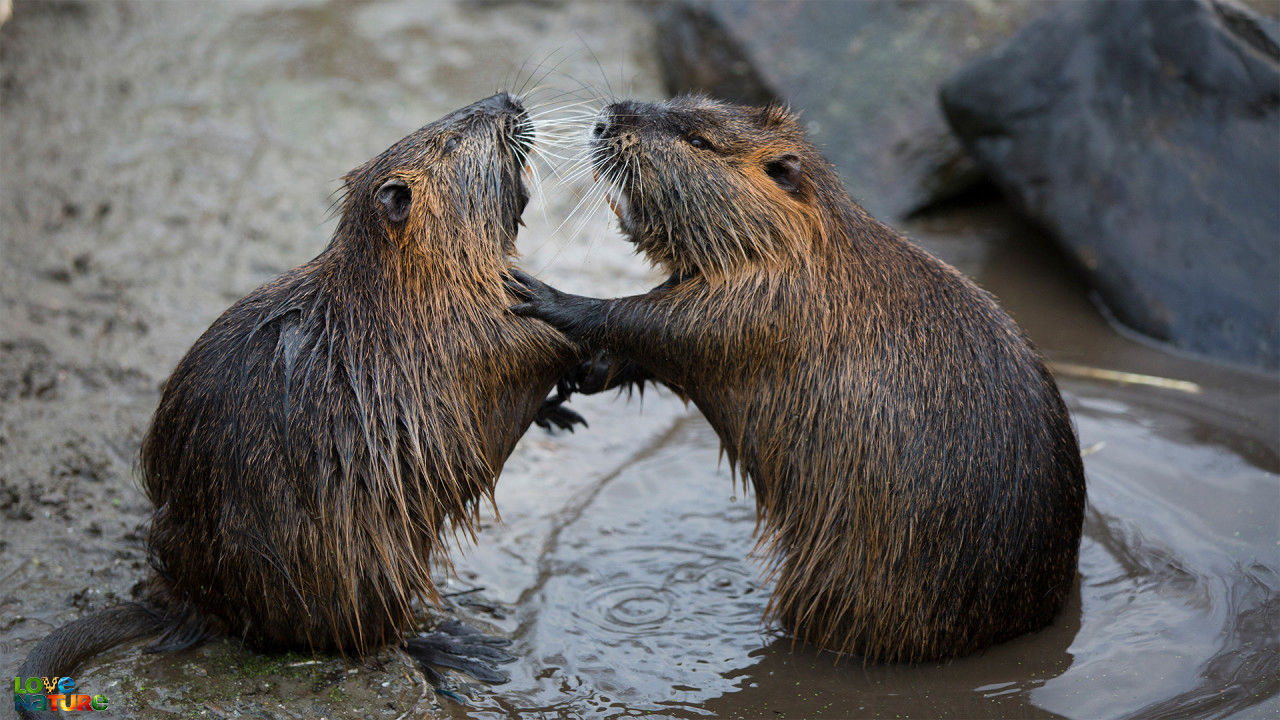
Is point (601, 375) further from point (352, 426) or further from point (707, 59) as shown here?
point (707, 59)

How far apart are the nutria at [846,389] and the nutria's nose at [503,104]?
356 millimetres

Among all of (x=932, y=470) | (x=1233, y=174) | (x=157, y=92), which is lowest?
(x=932, y=470)

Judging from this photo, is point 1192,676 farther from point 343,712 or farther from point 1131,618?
Answer: point 343,712

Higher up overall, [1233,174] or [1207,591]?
[1233,174]

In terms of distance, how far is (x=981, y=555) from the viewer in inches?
125

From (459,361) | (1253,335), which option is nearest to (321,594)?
(459,361)

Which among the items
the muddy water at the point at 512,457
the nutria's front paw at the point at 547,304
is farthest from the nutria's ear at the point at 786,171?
the muddy water at the point at 512,457

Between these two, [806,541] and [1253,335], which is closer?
[806,541]

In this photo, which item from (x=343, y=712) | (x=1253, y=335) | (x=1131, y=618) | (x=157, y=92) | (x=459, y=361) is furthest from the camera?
(x=157, y=92)

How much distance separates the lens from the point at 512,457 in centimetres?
445

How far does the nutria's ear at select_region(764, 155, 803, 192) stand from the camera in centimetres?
335

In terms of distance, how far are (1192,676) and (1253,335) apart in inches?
84.0

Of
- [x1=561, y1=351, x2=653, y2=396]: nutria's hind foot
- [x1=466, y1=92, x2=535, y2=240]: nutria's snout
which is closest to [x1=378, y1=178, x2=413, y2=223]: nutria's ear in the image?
[x1=466, y1=92, x2=535, y2=240]: nutria's snout
